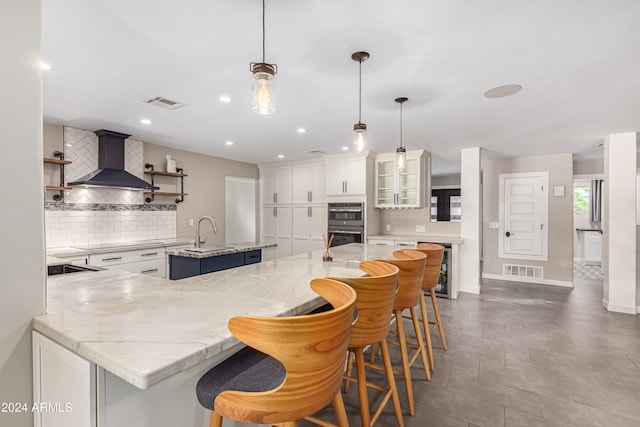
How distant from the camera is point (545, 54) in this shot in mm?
2051

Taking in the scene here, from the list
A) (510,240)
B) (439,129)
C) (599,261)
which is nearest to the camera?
(439,129)

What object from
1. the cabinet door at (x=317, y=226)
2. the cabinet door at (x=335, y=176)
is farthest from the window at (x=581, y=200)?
the cabinet door at (x=317, y=226)

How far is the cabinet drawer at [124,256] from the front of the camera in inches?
138

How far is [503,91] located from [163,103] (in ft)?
10.3

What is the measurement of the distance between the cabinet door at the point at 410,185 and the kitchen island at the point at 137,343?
421 cm

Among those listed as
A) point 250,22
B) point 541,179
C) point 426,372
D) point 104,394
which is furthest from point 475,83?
point 541,179

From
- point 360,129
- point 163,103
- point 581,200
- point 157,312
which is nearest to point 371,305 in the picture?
point 157,312

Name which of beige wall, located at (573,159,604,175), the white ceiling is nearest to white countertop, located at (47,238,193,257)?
the white ceiling

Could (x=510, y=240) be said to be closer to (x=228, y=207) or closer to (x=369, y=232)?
(x=369, y=232)

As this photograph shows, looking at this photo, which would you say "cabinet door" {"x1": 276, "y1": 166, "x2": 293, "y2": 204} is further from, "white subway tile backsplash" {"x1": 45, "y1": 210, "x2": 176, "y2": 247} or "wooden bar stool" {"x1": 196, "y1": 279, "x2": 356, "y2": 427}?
"wooden bar stool" {"x1": 196, "y1": 279, "x2": 356, "y2": 427}

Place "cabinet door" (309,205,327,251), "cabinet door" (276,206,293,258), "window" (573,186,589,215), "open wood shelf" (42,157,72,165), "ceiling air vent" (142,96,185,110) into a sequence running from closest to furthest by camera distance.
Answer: "ceiling air vent" (142,96,185,110) → "open wood shelf" (42,157,72,165) → "cabinet door" (309,205,327,251) → "cabinet door" (276,206,293,258) → "window" (573,186,589,215)

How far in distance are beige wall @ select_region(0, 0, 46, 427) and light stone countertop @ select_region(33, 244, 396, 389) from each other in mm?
98

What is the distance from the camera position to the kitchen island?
0.83 meters

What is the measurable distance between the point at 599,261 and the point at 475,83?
7961 mm
